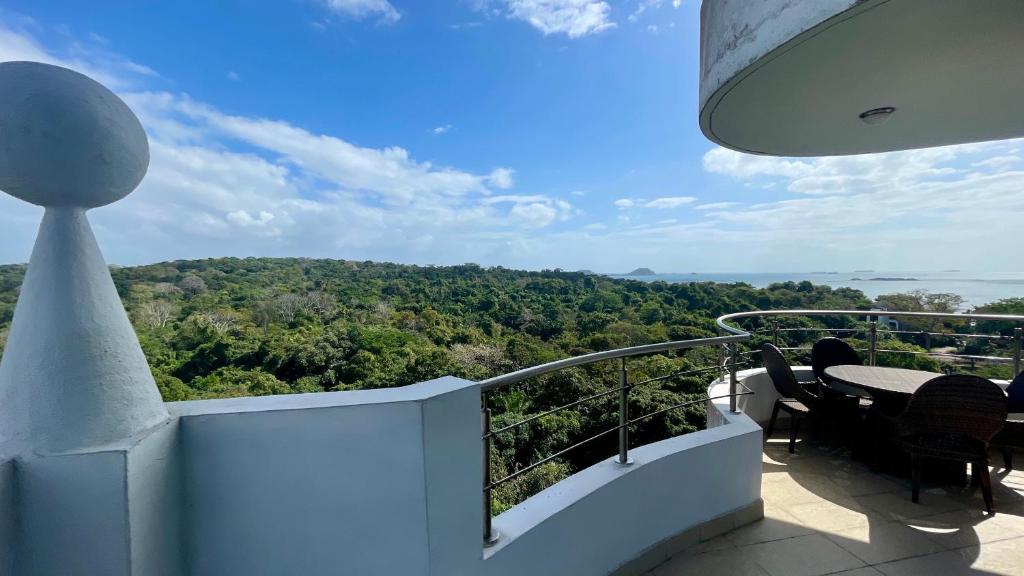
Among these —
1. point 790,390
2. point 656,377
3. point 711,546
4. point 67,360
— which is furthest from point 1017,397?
point 67,360

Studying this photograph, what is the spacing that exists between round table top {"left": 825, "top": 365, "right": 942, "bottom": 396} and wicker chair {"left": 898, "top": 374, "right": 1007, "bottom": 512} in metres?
0.18

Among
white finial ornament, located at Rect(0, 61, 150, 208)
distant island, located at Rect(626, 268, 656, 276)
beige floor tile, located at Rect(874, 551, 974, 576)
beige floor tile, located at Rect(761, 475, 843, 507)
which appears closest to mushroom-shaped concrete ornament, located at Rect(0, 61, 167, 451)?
white finial ornament, located at Rect(0, 61, 150, 208)

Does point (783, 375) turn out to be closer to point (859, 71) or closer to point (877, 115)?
point (877, 115)

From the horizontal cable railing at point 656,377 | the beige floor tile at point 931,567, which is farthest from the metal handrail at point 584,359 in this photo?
the beige floor tile at point 931,567

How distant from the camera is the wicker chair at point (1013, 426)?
2893 millimetres

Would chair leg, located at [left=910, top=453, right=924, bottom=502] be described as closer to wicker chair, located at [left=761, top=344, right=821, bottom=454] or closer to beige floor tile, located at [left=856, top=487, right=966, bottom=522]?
beige floor tile, located at [left=856, top=487, right=966, bottom=522]

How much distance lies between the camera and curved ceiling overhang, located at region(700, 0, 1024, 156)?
1662 mm

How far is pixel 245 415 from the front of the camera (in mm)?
1187

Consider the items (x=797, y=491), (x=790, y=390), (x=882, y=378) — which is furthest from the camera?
(x=790, y=390)

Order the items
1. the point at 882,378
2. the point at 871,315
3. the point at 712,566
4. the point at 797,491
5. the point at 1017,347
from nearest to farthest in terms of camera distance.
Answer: the point at 712,566 → the point at 797,491 → the point at 882,378 → the point at 1017,347 → the point at 871,315

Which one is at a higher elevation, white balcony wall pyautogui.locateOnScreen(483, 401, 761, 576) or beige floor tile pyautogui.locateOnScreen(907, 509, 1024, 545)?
white balcony wall pyautogui.locateOnScreen(483, 401, 761, 576)

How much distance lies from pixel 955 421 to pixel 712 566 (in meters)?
1.97

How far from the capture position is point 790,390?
139 inches

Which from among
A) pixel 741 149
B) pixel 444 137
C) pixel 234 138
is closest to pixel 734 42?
pixel 741 149
